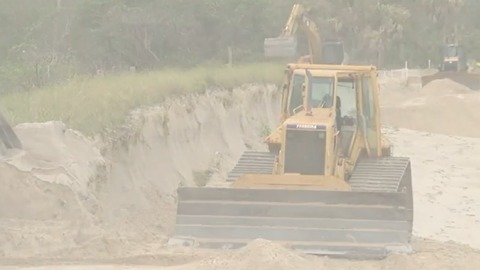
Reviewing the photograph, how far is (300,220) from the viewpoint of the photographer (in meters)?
12.2

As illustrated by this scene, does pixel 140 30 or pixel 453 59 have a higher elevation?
pixel 140 30

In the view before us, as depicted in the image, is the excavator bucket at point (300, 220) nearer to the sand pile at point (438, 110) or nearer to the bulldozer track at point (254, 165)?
the bulldozer track at point (254, 165)

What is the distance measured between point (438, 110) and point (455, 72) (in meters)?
8.71

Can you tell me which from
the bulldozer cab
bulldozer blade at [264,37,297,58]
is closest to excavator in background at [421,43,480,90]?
bulldozer blade at [264,37,297,58]

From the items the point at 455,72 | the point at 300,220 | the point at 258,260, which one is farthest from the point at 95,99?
the point at 455,72

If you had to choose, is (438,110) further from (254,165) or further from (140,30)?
(254,165)

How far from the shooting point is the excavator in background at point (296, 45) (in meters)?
16.6

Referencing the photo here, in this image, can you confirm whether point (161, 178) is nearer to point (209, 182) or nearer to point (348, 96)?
point (209, 182)

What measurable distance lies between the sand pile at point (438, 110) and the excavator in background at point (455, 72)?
1.17 m

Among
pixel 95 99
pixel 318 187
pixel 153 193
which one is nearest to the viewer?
pixel 318 187

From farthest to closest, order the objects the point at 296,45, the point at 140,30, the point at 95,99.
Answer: the point at 140,30 → the point at 95,99 → the point at 296,45

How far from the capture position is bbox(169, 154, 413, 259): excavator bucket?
12023mm

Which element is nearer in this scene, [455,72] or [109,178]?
[109,178]

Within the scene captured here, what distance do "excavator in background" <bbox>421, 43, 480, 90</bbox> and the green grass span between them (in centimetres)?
2677
